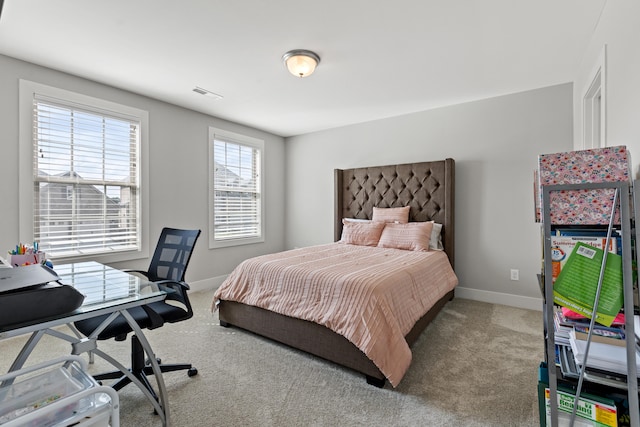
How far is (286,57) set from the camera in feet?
8.50

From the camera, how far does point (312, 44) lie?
2.44 meters

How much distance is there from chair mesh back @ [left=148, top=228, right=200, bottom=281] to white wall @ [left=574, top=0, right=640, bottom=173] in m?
2.62

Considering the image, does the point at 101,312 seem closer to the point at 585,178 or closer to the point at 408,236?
the point at 585,178

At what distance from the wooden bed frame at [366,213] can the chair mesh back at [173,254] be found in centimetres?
74

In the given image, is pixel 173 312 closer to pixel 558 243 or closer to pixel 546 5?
pixel 558 243

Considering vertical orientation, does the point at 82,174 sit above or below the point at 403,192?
above

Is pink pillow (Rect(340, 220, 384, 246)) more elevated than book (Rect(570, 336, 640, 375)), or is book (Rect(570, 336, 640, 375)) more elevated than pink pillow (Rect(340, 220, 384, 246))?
pink pillow (Rect(340, 220, 384, 246))

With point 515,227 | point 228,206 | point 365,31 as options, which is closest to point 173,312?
point 365,31

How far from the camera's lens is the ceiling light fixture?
2529 millimetres

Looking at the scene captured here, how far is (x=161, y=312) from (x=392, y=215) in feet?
9.57

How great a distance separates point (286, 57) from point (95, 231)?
2678 millimetres

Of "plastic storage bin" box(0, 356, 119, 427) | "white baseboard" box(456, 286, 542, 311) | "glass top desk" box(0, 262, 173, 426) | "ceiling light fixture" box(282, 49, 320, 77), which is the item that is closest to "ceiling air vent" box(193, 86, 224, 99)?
"ceiling light fixture" box(282, 49, 320, 77)

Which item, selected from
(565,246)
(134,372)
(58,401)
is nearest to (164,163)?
(134,372)

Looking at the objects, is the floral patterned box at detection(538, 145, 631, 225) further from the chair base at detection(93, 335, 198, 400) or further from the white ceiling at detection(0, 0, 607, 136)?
the chair base at detection(93, 335, 198, 400)
